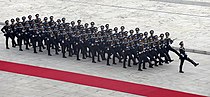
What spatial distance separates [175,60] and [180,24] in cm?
633

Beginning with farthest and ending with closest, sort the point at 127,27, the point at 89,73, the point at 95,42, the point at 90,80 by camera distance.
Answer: the point at 127,27
the point at 95,42
the point at 89,73
the point at 90,80

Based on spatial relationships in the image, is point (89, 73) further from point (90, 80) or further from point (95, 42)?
point (95, 42)

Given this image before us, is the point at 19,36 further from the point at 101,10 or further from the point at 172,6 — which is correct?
the point at 172,6

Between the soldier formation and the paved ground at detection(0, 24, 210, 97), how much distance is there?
35 centimetres

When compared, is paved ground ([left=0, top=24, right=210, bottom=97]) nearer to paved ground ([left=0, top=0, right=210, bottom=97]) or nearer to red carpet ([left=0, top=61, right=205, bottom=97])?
paved ground ([left=0, top=0, right=210, bottom=97])

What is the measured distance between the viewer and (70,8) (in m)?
34.3

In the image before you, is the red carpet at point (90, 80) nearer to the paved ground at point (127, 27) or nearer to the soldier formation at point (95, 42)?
the paved ground at point (127, 27)

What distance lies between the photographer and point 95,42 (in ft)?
78.8

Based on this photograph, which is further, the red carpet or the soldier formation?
the soldier formation

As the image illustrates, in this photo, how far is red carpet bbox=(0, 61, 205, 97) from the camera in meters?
20.8

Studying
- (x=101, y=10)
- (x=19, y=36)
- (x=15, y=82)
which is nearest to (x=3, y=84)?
(x=15, y=82)

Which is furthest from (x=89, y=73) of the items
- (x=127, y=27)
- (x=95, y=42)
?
(x=127, y=27)

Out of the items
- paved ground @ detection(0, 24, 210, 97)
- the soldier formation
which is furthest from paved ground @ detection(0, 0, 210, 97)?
the soldier formation

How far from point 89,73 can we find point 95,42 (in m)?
1.62
